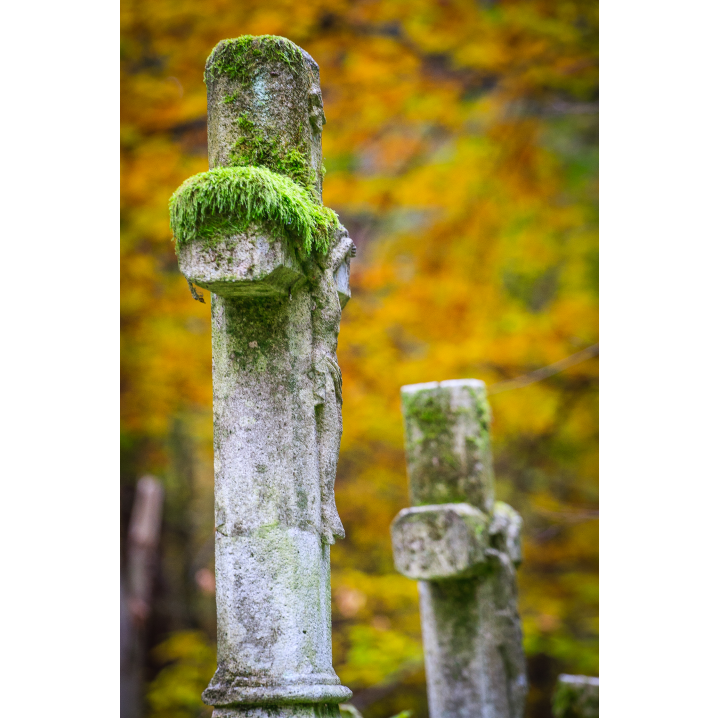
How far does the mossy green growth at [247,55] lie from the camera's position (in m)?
2.75

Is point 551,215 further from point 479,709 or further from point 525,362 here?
point 479,709

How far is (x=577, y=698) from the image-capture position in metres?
5.04

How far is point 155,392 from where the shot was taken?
682cm

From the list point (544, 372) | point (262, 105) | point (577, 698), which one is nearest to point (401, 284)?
point (544, 372)

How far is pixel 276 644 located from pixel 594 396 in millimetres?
5732

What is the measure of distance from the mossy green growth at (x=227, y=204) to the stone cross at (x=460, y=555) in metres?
2.10

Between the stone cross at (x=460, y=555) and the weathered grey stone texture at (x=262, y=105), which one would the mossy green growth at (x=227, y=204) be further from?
the stone cross at (x=460, y=555)

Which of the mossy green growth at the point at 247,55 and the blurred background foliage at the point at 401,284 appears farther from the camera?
the blurred background foliage at the point at 401,284

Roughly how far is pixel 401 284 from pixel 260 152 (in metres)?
4.89

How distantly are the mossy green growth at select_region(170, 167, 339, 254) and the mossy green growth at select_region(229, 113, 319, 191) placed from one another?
254mm

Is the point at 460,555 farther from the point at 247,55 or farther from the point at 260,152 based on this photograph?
the point at 247,55

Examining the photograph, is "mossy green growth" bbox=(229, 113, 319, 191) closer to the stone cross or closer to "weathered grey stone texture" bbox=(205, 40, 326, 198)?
"weathered grey stone texture" bbox=(205, 40, 326, 198)

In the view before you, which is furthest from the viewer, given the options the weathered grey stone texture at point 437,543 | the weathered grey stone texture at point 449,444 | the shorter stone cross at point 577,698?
the shorter stone cross at point 577,698

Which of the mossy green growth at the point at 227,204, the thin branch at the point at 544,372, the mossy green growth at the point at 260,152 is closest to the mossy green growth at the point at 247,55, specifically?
the mossy green growth at the point at 260,152
